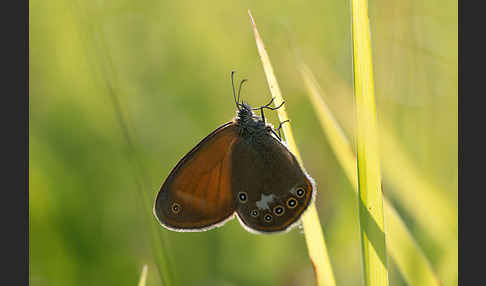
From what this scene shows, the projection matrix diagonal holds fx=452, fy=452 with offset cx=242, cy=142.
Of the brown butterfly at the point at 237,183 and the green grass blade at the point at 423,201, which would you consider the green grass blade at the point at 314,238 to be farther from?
the green grass blade at the point at 423,201

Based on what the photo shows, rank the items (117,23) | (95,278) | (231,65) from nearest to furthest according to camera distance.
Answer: (95,278), (231,65), (117,23)

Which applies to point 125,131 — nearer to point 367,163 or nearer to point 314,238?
point 314,238

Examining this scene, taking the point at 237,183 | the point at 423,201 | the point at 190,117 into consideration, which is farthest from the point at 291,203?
the point at 190,117

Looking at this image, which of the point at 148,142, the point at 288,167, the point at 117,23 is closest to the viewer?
the point at 288,167

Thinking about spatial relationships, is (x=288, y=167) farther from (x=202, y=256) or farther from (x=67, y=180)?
(x=67, y=180)

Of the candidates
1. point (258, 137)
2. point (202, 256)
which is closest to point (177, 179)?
point (258, 137)
